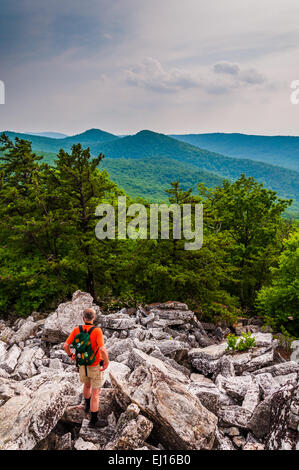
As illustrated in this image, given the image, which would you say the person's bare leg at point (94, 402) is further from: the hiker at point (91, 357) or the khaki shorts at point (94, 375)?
the khaki shorts at point (94, 375)

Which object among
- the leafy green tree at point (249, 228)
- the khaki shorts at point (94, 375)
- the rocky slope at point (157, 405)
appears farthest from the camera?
the leafy green tree at point (249, 228)

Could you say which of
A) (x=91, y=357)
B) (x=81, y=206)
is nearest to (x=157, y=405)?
(x=91, y=357)

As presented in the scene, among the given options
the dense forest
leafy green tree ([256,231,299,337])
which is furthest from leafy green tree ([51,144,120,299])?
leafy green tree ([256,231,299,337])

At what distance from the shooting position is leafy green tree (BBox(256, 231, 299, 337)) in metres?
19.6

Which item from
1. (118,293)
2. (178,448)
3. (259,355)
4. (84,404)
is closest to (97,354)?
(84,404)

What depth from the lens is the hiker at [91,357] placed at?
6.45 m

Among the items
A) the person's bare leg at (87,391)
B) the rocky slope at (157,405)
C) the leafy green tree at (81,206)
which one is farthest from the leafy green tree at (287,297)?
the person's bare leg at (87,391)

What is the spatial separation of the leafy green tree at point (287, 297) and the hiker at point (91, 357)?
15949 millimetres

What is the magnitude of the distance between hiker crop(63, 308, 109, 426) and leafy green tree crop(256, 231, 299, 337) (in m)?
15.9

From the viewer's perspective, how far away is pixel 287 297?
66.0 feet

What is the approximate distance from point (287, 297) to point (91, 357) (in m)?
17.6

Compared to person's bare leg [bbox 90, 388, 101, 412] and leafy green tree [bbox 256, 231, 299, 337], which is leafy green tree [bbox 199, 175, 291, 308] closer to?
leafy green tree [bbox 256, 231, 299, 337]

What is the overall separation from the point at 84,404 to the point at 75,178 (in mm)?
Answer: 14031
